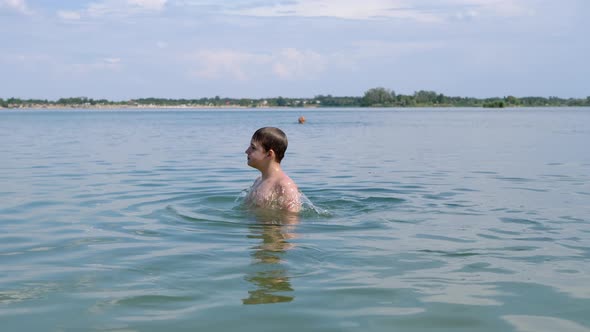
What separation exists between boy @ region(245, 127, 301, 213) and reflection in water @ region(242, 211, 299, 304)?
0.19 m

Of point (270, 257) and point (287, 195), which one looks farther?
point (287, 195)

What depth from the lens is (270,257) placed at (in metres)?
7.30

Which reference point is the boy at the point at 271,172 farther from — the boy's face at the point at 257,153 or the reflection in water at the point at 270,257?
the reflection in water at the point at 270,257

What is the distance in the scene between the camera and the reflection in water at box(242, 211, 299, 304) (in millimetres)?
5875

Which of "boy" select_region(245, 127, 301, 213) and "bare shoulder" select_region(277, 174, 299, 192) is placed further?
"bare shoulder" select_region(277, 174, 299, 192)

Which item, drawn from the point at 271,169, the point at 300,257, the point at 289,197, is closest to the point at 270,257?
the point at 300,257

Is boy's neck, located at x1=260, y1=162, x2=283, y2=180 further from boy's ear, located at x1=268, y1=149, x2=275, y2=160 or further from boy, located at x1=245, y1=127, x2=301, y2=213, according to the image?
boy's ear, located at x1=268, y1=149, x2=275, y2=160

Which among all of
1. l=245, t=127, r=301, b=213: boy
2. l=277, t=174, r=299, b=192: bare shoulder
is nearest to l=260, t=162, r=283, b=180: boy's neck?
l=245, t=127, r=301, b=213: boy

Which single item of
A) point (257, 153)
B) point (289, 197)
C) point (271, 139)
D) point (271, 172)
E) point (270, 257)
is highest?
point (271, 139)

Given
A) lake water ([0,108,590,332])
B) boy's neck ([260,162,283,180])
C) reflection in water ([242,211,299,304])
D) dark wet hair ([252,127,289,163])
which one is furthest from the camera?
boy's neck ([260,162,283,180])

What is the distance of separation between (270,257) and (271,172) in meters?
2.90

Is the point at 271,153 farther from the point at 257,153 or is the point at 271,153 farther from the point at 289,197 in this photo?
the point at 289,197

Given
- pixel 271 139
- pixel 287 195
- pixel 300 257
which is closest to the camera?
pixel 300 257

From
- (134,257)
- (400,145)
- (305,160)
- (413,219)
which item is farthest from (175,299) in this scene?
(400,145)
